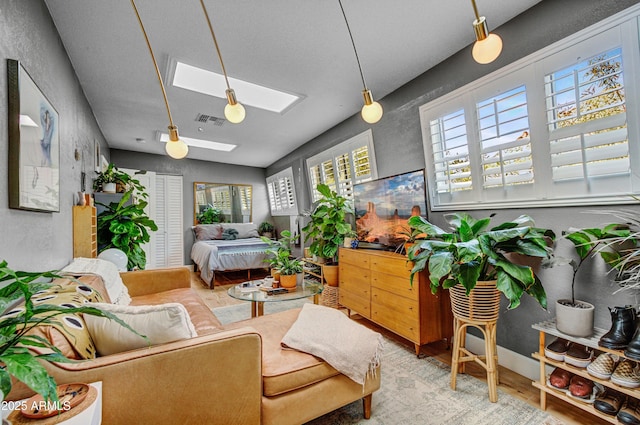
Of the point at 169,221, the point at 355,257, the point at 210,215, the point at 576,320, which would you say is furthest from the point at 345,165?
the point at 169,221

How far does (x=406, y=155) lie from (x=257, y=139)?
2.86 metres

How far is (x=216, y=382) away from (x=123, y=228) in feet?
9.03

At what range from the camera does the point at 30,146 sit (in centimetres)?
153

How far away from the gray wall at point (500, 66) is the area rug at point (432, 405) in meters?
0.54

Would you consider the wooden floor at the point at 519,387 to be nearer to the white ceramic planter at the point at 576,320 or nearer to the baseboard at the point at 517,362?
the baseboard at the point at 517,362

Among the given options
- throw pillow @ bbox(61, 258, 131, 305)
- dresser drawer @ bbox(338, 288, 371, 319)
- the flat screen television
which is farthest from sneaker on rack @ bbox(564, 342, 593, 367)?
throw pillow @ bbox(61, 258, 131, 305)

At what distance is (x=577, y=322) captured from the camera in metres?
1.66

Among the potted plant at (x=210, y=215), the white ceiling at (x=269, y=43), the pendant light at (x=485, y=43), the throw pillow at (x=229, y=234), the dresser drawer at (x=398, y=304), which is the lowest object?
the dresser drawer at (x=398, y=304)

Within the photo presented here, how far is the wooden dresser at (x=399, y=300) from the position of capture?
7.86 feet

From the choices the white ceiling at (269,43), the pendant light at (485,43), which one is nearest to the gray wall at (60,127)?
the white ceiling at (269,43)

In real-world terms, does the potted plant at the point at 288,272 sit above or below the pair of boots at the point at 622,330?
above

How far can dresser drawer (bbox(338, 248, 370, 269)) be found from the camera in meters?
3.03

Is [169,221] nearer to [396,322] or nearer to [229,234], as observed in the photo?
[229,234]

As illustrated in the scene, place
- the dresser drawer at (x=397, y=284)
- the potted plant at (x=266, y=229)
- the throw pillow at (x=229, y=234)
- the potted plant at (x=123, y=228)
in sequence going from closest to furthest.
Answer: the dresser drawer at (x=397, y=284) < the potted plant at (x=123, y=228) < the throw pillow at (x=229, y=234) < the potted plant at (x=266, y=229)
